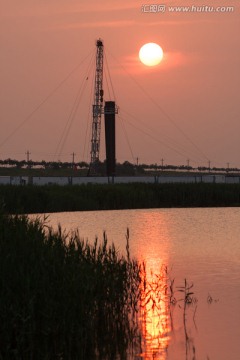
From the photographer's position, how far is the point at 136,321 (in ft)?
53.5

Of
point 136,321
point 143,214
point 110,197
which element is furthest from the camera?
point 110,197

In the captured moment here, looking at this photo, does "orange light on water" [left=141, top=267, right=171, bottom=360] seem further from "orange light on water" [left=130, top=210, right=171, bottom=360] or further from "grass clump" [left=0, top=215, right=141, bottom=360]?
"grass clump" [left=0, top=215, right=141, bottom=360]

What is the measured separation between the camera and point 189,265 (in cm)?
2622

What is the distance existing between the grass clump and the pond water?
0.77 metres

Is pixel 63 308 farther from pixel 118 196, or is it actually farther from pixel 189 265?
pixel 118 196

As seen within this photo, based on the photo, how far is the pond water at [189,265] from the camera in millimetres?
15203

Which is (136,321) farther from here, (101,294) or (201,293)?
(201,293)

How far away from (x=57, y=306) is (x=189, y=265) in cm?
1378

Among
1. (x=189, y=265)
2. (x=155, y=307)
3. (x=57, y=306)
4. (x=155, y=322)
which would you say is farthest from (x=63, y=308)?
(x=189, y=265)

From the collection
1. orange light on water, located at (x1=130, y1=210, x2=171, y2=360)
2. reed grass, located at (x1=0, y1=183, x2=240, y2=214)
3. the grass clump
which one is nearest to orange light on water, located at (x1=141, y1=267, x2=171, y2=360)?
orange light on water, located at (x1=130, y1=210, x2=171, y2=360)

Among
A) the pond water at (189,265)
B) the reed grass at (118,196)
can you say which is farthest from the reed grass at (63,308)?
the reed grass at (118,196)

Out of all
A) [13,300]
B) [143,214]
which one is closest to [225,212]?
[143,214]

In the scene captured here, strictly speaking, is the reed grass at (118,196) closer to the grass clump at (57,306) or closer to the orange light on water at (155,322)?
the orange light on water at (155,322)

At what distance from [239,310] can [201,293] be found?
95.5 inches
